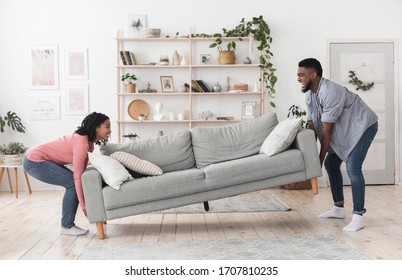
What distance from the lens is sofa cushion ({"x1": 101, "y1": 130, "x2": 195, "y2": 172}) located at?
4.84 m

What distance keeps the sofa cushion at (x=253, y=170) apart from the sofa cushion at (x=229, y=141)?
616 mm

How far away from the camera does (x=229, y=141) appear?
511 cm

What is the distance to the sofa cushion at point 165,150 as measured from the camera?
4.84 metres

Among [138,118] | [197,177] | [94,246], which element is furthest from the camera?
[138,118]

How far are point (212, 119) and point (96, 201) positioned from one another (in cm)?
326

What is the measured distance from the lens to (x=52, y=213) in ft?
18.1

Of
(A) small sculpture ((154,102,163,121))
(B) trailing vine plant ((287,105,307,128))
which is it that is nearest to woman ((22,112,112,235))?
(A) small sculpture ((154,102,163,121))

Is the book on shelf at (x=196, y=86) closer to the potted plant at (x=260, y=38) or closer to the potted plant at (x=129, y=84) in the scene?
the potted plant at (x=260, y=38)

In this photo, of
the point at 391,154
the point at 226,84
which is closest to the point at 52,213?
the point at 226,84

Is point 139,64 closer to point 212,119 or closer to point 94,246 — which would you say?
point 212,119

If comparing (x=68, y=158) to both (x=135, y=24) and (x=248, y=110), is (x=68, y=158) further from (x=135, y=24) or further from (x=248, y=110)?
(x=248, y=110)

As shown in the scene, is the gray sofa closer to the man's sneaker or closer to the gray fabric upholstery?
the gray fabric upholstery

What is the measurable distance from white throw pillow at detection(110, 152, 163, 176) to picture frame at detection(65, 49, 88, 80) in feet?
10.0

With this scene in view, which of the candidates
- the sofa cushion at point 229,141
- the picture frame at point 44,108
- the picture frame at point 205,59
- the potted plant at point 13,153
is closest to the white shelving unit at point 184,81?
the picture frame at point 205,59
